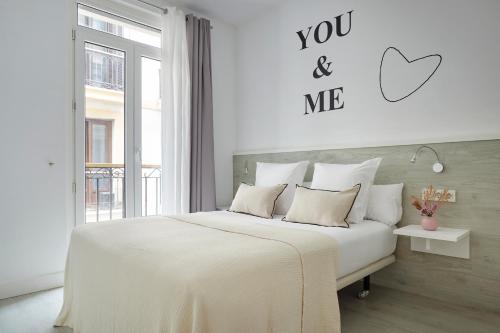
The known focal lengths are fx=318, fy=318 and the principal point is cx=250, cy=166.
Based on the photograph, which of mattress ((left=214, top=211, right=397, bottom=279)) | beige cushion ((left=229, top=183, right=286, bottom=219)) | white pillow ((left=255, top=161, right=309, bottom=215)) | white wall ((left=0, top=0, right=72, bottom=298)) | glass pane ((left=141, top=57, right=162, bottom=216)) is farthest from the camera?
glass pane ((left=141, top=57, right=162, bottom=216))

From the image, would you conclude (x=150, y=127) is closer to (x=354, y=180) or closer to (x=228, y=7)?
(x=228, y=7)

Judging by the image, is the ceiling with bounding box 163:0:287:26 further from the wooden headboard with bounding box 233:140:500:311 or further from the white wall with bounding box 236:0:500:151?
the wooden headboard with bounding box 233:140:500:311

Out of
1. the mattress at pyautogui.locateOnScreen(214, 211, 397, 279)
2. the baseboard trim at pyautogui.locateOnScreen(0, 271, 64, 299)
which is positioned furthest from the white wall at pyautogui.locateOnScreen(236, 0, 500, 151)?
the baseboard trim at pyautogui.locateOnScreen(0, 271, 64, 299)

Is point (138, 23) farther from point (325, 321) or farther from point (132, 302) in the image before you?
point (325, 321)

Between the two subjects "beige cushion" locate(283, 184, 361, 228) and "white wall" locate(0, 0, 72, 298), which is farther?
"white wall" locate(0, 0, 72, 298)

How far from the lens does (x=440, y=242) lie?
227cm

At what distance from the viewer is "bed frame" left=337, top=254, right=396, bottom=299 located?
6.11ft

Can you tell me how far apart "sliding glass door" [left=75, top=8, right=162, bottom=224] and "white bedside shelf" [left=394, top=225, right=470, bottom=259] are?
2.42 meters

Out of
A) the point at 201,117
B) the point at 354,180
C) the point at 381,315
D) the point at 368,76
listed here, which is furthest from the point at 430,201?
the point at 201,117

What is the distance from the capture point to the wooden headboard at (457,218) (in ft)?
6.86

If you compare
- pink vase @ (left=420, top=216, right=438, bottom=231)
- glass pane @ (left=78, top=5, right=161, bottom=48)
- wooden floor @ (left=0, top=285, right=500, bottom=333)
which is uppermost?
glass pane @ (left=78, top=5, right=161, bottom=48)

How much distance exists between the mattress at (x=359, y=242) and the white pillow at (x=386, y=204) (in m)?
0.07

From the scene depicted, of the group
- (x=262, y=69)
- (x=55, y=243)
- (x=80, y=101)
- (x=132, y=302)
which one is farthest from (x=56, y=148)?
(x=262, y=69)

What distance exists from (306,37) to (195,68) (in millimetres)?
1220
